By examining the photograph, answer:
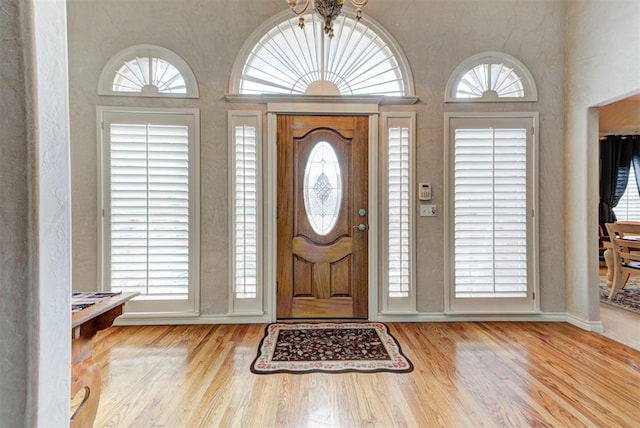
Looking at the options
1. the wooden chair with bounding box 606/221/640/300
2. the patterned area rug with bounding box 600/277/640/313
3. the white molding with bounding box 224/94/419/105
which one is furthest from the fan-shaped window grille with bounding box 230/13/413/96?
the patterned area rug with bounding box 600/277/640/313

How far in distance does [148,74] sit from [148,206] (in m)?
1.37

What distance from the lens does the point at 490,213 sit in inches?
127

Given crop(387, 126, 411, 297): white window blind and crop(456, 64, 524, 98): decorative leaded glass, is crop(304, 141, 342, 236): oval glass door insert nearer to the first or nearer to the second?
crop(387, 126, 411, 297): white window blind

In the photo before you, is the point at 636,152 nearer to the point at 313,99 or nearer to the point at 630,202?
the point at 630,202

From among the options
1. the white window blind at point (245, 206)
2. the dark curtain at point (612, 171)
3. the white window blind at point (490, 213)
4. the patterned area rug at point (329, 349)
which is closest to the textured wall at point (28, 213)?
the patterned area rug at point (329, 349)

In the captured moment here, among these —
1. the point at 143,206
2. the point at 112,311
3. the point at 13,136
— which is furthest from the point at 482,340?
the point at 143,206

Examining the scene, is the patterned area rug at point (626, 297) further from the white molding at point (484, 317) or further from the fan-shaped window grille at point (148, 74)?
the fan-shaped window grille at point (148, 74)

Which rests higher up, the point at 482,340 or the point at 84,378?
the point at 84,378

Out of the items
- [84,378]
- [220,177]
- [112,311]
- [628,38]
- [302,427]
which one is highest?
[628,38]

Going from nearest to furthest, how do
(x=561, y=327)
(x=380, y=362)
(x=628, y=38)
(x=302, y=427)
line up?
(x=302, y=427) < (x=380, y=362) < (x=628, y=38) < (x=561, y=327)

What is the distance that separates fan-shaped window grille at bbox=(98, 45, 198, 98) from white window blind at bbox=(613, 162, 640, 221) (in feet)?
27.3

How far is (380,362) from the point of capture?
2.36m

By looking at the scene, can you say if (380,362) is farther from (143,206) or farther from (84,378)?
(143,206)

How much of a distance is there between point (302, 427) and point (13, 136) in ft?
5.79
